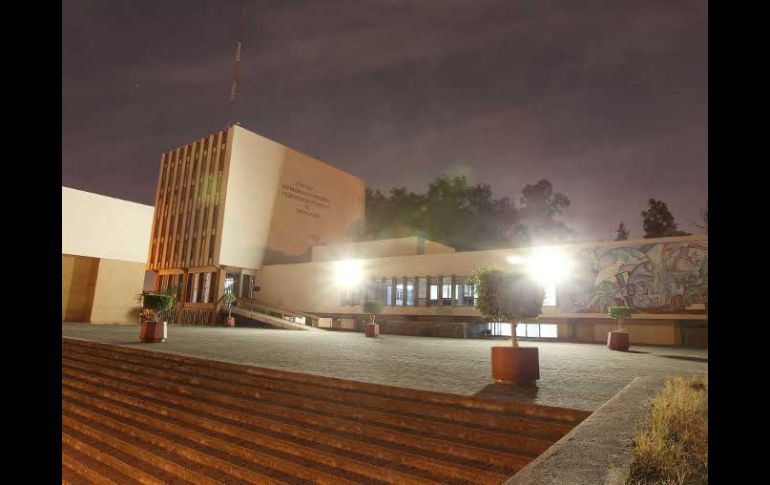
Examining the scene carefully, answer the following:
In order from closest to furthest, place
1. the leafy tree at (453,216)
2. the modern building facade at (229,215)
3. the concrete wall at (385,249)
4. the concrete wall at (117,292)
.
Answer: the concrete wall at (117,292), the concrete wall at (385,249), the modern building facade at (229,215), the leafy tree at (453,216)

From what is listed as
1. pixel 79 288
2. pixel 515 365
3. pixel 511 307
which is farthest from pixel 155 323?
pixel 79 288

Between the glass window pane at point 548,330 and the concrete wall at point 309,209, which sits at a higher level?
the concrete wall at point 309,209

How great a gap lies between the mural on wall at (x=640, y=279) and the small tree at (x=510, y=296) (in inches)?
542

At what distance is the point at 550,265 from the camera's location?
2105cm

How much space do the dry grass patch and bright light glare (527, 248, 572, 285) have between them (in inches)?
601

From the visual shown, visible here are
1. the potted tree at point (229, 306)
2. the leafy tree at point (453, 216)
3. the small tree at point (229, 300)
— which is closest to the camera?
the potted tree at point (229, 306)

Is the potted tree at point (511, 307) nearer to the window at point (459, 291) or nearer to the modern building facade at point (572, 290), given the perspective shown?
the modern building facade at point (572, 290)

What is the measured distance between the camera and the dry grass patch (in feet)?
11.5

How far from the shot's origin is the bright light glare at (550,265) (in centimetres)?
2078

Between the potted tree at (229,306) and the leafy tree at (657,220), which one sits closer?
the potted tree at (229,306)

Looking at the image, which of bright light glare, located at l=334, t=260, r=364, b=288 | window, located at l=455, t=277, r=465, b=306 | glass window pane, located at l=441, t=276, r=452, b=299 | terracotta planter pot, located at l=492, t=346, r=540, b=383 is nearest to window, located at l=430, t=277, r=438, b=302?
glass window pane, located at l=441, t=276, r=452, b=299

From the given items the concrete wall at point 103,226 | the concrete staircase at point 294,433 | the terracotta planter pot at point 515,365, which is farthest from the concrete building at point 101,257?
the terracotta planter pot at point 515,365

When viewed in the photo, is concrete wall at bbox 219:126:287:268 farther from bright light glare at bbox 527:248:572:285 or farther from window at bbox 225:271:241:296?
bright light glare at bbox 527:248:572:285
